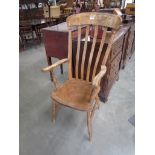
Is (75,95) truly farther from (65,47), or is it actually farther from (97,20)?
(65,47)

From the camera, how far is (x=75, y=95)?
1610 millimetres

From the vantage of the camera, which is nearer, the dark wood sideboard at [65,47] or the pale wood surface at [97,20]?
the pale wood surface at [97,20]

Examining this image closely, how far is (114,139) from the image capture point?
1652 mm

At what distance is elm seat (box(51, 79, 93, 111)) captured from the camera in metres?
1.48

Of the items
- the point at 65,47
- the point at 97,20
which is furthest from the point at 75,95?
the point at 65,47

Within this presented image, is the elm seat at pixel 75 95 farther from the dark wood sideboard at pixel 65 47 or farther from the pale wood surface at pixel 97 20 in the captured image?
the pale wood surface at pixel 97 20

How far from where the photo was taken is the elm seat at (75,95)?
148cm

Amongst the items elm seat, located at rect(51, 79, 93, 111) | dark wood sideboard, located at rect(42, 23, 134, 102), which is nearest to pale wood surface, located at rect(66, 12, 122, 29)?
dark wood sideboard, located at rect(42, 23, 134, 102)

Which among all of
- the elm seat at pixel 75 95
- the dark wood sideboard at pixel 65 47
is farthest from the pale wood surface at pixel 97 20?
the elm seat at pixel 75 95

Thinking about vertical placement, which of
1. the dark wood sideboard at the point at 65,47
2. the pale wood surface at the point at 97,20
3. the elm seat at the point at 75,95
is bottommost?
the elm seat at the point at 75,95

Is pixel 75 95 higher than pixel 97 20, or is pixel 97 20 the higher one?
pixel 97 20

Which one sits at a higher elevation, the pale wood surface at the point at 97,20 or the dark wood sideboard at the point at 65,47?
the pale wood surface at the point at 97,20

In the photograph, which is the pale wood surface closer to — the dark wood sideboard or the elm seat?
the dark wood sideboard
